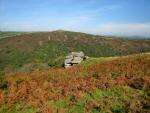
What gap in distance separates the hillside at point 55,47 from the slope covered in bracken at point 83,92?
102412mm

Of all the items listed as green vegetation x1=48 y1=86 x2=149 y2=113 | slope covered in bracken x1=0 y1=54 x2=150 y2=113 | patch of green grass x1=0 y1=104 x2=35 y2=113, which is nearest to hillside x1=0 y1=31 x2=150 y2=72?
slope covered in bracken x1=0 y1=54 x2=150 y2=113

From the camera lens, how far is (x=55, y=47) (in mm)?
151625

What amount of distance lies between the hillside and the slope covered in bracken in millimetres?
102412

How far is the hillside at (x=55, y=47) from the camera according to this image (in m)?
131

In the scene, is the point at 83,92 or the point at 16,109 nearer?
the point at 16,109

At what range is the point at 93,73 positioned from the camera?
1889 centimetres

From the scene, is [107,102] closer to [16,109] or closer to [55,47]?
[16,109]

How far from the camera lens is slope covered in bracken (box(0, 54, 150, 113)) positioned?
13.2 m

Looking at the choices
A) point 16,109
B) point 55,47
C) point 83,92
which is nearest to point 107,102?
point 83,92

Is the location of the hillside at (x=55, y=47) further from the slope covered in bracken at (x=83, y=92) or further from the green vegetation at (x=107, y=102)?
the green vegetation at (x=107, y=102)

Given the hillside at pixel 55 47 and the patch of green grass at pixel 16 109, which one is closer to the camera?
the patch of green grass at pixel 16 109

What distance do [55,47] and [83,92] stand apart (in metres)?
138

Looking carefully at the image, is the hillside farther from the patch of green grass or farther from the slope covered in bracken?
the patch of green grass

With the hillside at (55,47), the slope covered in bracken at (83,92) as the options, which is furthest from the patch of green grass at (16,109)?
the hillside at (55,47)
